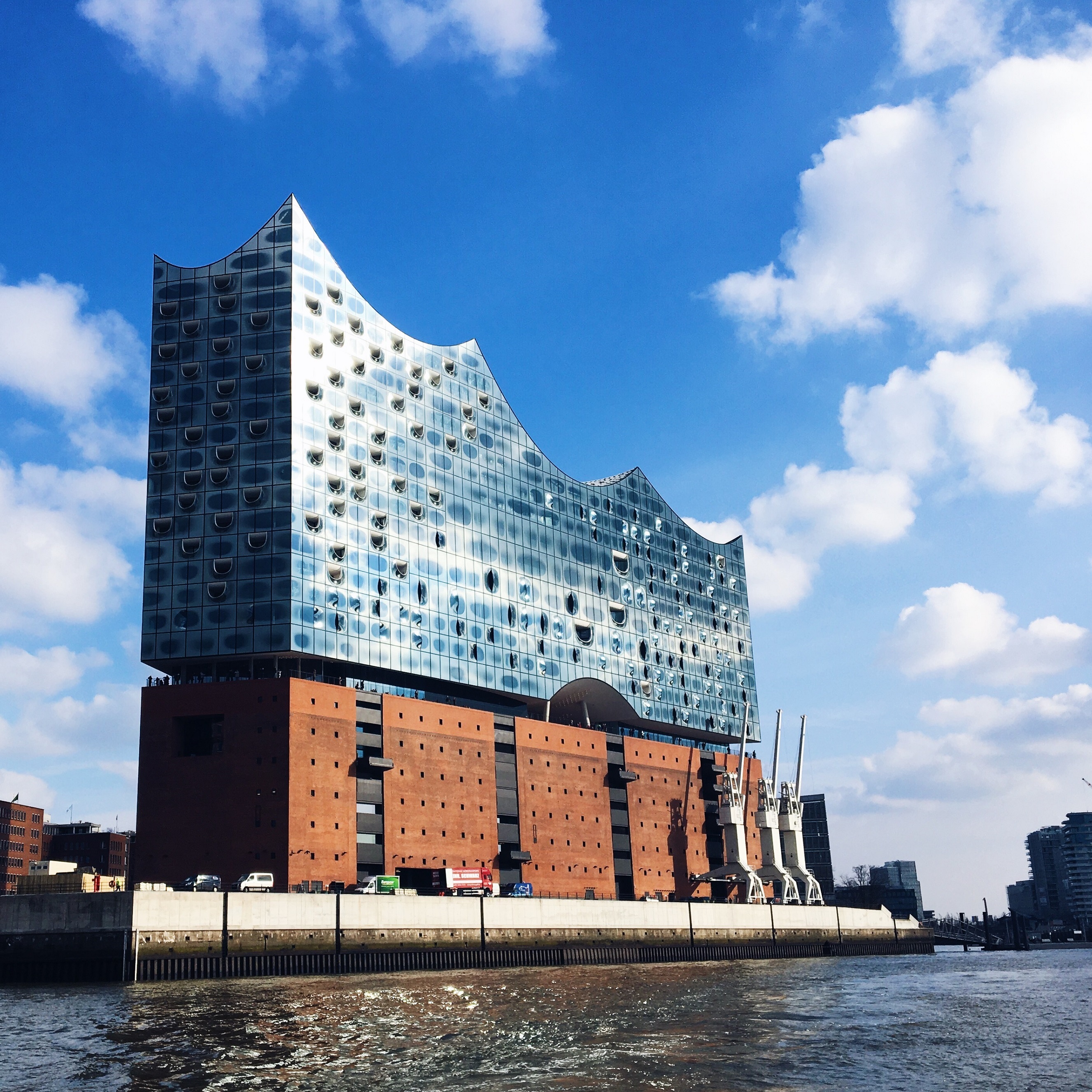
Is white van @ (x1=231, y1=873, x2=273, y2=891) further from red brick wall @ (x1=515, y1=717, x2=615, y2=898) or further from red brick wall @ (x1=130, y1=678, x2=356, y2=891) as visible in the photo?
red brick wall @ (x1=515, y1=717, x2=615, y2=898)

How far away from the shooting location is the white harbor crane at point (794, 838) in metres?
137

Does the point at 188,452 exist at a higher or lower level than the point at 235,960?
higher

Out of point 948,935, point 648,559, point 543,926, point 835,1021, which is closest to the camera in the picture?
point 835,1021

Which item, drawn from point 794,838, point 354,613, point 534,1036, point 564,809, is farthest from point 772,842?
point 534,1036

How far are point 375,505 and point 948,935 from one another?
371 feet

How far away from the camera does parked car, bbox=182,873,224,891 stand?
3140 inches

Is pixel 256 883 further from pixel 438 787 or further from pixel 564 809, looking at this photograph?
pixel 564 809

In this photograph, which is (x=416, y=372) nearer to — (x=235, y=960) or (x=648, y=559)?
(x=648, y=559)

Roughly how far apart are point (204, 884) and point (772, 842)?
75.0 metres

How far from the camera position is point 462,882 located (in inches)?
3720

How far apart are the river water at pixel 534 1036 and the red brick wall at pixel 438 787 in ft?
72.8

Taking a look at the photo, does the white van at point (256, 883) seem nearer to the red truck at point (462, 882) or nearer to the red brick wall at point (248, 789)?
the red brick wall at point (248, 789)

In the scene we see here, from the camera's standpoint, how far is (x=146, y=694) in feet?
298

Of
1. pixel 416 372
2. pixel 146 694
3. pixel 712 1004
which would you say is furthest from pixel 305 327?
pixel 712 1004
